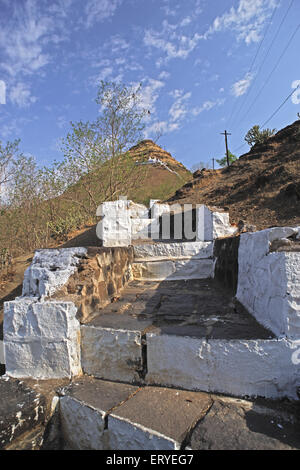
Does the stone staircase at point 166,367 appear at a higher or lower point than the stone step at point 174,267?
lower

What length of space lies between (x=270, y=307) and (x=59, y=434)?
5.34 ft

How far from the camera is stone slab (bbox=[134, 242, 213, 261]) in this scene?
3.90 metres

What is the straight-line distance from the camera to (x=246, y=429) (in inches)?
46.3

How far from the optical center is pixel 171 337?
1.60 meters

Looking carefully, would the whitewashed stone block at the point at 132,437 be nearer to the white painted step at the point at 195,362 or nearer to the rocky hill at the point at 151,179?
the white painted step at the point at 195,362

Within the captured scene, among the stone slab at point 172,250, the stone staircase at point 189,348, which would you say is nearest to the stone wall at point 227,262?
the stone staircase at point 189,348

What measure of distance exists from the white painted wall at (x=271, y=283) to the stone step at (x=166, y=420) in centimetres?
45

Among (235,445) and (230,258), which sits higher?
(230,258)

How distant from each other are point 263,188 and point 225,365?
29.6 ft

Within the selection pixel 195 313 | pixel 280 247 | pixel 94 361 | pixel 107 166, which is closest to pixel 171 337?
pixel 195 313

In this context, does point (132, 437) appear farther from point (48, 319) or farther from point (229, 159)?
point (229, 159)

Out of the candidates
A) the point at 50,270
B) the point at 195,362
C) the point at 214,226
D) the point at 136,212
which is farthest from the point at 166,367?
the point at 136,212

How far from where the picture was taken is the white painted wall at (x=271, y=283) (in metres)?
1.41

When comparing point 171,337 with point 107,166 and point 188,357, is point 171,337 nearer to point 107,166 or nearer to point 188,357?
point 188,357
